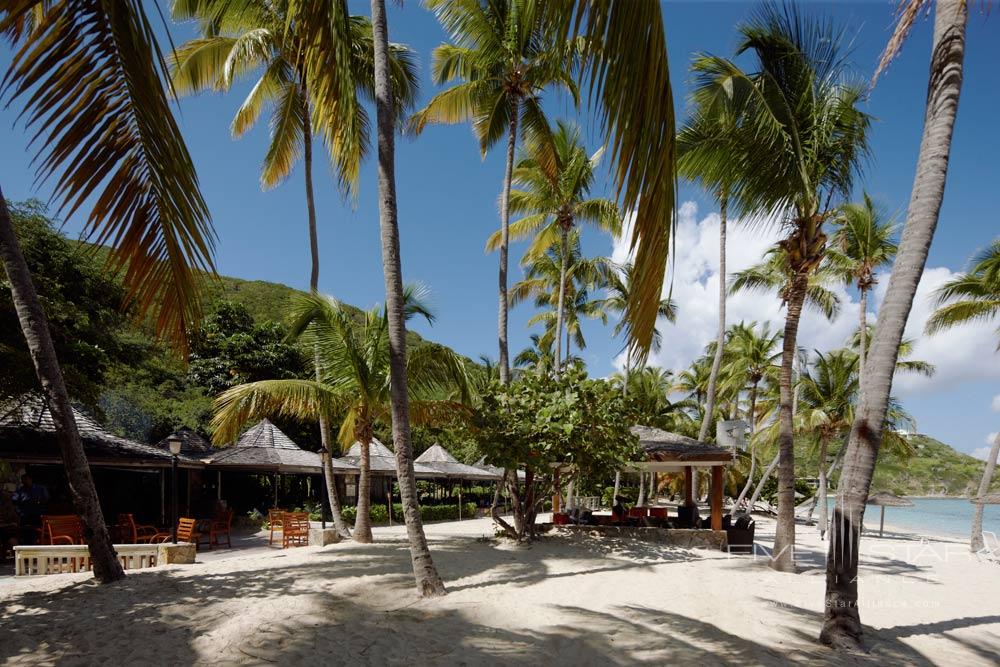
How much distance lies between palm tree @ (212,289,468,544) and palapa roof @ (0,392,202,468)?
5.51ft

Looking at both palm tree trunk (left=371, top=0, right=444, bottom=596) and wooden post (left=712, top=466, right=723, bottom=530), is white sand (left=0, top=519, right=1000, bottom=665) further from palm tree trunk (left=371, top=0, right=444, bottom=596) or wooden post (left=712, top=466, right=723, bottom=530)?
wooden post (left=712, top=466, right=723, bottom=530)

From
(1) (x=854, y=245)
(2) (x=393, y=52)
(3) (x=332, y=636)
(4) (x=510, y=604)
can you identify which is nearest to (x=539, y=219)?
(2) (x=393, y=52)

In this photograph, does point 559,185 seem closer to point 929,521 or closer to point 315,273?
point 315,273

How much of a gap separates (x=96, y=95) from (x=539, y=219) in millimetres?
16952

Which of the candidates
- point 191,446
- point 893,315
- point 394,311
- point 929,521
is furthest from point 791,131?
point 929,521

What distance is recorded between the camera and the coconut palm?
688cm

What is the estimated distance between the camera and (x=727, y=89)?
6.90m

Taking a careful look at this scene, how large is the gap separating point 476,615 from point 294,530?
727 cm

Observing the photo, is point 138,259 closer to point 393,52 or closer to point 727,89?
point 727,89

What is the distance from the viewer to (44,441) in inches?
427

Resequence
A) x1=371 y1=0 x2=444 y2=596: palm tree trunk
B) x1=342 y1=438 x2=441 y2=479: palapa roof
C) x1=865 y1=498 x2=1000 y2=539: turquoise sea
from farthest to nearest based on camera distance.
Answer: x1=865 y1=498 x2=1000 y2=539: turquoise sea, x1=342 y1=438 x2=441 y2=479: palapa roof, x1=371 y1=0 x2=444 y2=596: palm tree trunk

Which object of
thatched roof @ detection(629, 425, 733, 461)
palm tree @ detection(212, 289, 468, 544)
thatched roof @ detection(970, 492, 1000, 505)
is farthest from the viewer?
thatched roof @ detection(970, 492, 1000, 505)

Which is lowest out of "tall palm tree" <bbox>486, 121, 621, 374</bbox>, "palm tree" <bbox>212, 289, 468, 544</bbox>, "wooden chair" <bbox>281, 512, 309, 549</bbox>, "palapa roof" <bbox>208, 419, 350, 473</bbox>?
"wooden chair" <bbox>281, 512, 309, 549</bbox>

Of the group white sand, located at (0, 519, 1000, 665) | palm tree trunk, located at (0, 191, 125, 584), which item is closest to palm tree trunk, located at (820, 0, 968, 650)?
white sand, located at (0, 519, 1000, 665)
